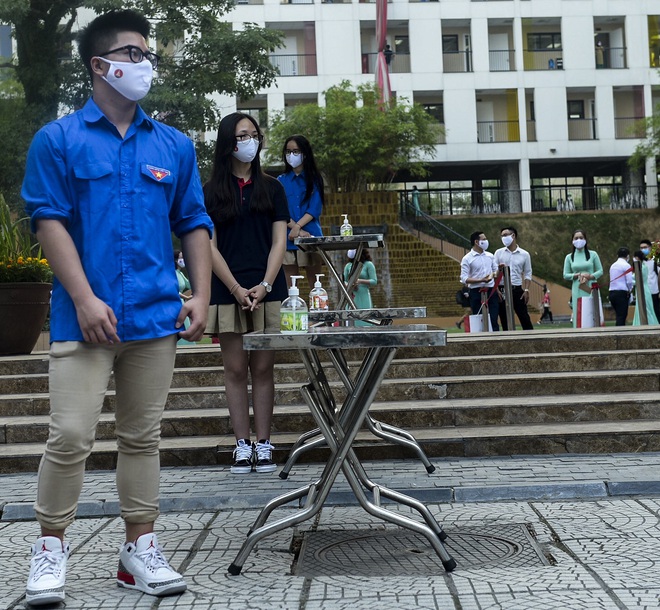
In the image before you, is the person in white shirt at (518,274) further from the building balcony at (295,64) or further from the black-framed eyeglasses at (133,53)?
the building balcony at (295,64)

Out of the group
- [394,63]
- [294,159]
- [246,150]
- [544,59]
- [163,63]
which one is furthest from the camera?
[544,59]

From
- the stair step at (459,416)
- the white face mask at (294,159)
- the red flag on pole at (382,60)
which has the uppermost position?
the red flag on pole at (382,60)

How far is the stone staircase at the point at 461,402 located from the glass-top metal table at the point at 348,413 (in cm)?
252

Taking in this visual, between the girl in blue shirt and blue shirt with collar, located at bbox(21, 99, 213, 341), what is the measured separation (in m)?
4.12

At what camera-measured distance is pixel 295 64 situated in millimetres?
43125

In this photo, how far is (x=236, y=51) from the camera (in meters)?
24.6

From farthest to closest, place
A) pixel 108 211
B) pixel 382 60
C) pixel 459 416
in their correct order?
1. pixel 382 60
2. pixel 459 416
3. pixel 108 211

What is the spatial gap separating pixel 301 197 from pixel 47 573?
17.7ft

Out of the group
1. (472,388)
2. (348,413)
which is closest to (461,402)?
(472,388)

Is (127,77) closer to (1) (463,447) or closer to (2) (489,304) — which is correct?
(1) (463,447)

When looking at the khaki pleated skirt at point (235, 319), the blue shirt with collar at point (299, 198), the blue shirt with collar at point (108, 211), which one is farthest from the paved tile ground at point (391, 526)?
the blue shirt with collar at point (299, 198)

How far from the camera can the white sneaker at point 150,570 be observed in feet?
13.0

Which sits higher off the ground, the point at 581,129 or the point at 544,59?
the point at 544,59

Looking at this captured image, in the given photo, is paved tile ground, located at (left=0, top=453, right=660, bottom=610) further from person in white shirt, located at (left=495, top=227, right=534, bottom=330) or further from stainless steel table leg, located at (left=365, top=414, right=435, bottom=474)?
person in white shirt, located at (left=495, top=227, right=534, bottom=330)
